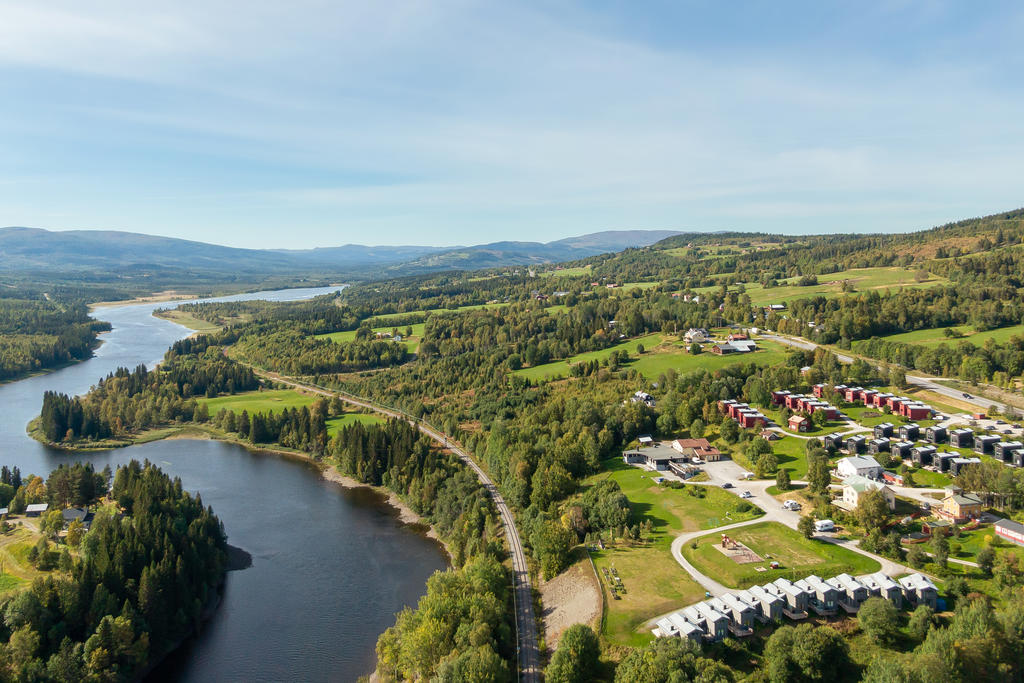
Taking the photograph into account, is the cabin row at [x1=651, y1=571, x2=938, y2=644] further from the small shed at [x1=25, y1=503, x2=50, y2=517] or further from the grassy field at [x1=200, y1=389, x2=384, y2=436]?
the grassy field at [x1=200, y1=389, x2=384, y2=436]

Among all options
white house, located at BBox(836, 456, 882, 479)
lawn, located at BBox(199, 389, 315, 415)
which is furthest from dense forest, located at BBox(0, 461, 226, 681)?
white house, located at BBox(836, 456, 882, 479)

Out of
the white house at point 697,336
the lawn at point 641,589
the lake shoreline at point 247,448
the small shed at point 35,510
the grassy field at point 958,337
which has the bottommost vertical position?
the lake shoreline at point 247,448

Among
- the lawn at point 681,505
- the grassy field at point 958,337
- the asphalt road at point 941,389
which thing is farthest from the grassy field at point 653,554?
the grassy field at point 958,337

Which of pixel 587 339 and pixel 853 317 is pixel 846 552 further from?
pixel 587 339

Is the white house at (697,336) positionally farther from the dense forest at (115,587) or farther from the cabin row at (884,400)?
the dense forest at (115,587)

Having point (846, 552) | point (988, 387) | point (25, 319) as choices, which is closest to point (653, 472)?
point (846, 552)

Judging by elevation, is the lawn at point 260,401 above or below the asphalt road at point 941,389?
below
